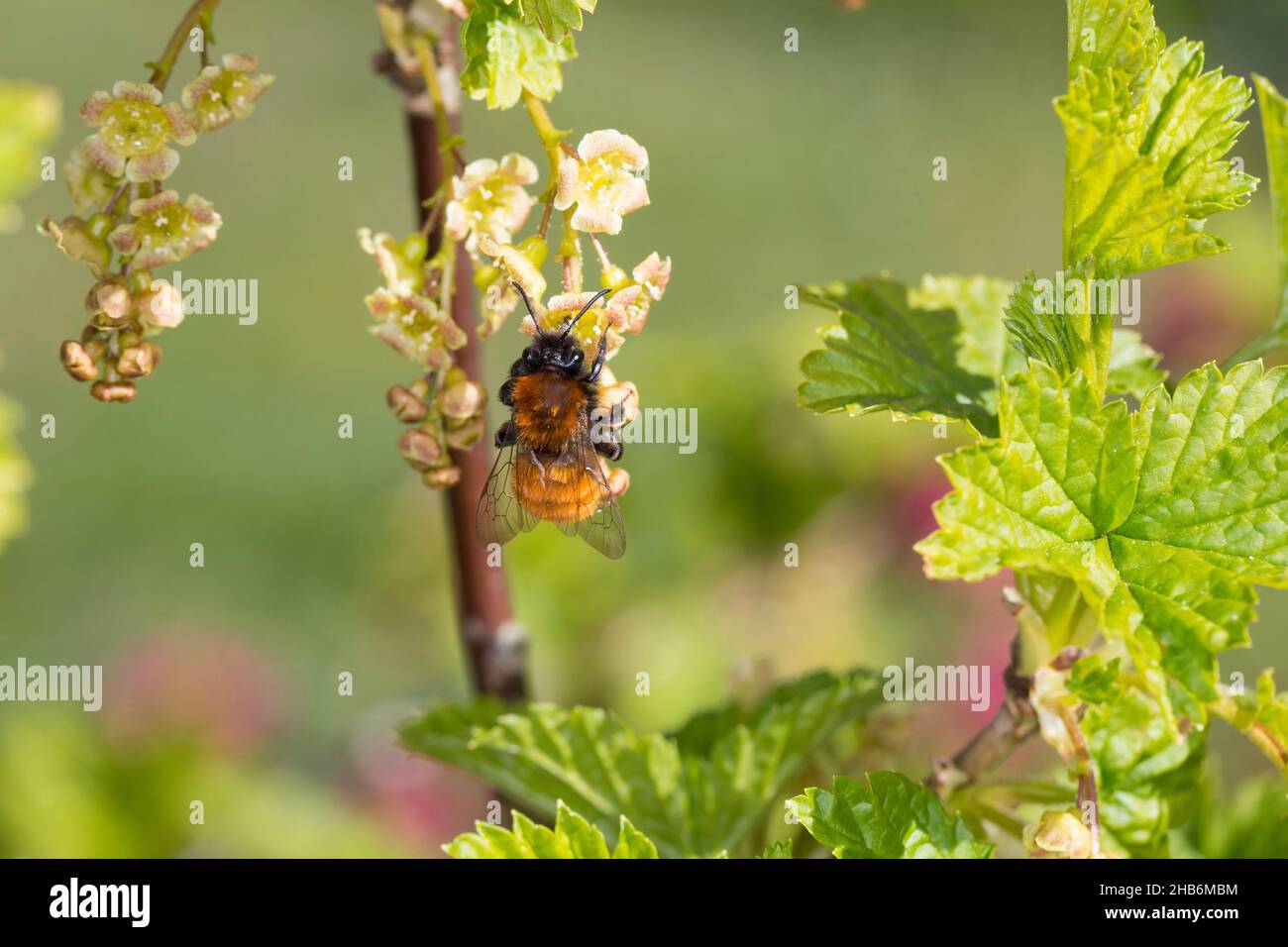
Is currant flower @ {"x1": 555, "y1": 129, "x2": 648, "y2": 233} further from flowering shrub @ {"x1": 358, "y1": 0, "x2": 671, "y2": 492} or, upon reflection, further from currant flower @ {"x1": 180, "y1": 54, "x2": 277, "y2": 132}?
currant flower @ {"x1": 180, "y1": 54, "x2": 277, "y2": 132}

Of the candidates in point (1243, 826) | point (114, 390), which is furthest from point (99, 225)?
point (1243, 826)

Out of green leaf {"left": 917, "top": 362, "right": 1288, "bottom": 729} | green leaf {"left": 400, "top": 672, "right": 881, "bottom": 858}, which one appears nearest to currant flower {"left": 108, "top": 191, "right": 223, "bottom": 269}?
green leaf {"left": 400, "top": 672, "right": 881, "bottom": 858}

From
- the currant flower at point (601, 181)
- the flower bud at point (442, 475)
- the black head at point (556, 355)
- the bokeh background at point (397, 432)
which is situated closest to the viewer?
the currant flower at point (601, 181)

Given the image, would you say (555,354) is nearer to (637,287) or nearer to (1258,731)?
(637,287)

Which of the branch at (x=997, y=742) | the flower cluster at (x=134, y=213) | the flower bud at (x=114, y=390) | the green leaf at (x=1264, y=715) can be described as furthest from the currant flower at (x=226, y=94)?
the green leaf at (x=1264, y=715)

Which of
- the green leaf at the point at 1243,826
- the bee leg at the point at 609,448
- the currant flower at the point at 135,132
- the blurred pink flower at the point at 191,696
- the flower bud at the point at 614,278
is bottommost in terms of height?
the blurred pink flower at the point at 191,696

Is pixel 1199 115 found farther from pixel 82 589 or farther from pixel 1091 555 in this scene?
pixel 82 589

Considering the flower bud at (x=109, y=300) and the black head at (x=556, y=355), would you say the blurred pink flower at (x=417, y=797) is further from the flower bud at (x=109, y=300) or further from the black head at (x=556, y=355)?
the flower bud at (x=109, y=300)
